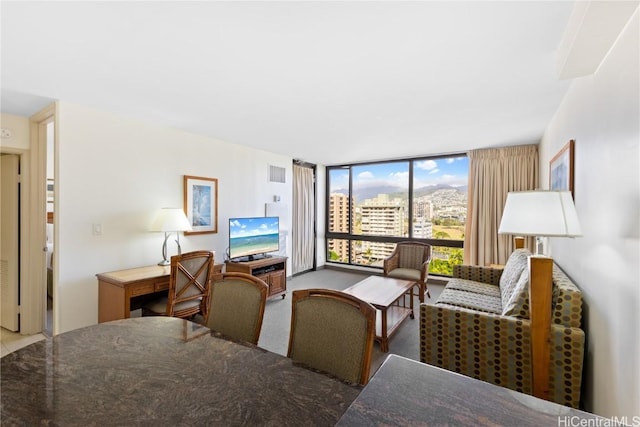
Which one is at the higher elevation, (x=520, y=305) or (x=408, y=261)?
(x=520, y=305)

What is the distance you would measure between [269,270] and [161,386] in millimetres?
3318

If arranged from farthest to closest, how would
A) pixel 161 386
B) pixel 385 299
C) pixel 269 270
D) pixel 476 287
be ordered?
pixel 269 270 < pixel 476 287 < pixel 385 299 < pixel 161 386

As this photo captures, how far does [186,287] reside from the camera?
277 cm

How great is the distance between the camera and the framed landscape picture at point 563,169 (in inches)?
92.0

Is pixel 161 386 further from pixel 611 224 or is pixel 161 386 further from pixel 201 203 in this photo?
pixel 201 203

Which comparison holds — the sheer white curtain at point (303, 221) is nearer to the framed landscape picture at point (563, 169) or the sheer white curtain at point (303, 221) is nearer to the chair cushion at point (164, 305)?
the chair cushion at point (164, 305)

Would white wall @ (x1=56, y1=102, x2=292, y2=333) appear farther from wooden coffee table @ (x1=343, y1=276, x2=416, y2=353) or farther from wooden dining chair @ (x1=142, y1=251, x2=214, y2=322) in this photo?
wooden coffee table @ (x1=343, y1=276, x2=416, y2=353)

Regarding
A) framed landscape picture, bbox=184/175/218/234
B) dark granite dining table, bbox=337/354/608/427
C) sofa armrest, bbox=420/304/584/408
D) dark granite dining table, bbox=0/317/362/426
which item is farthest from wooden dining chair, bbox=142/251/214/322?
dark granite dining table, bbox=337/354/608/427

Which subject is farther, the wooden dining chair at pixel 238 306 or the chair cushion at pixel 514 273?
the chair cushion at pixel 514 273

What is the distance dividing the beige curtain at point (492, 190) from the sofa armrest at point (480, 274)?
1.05 m

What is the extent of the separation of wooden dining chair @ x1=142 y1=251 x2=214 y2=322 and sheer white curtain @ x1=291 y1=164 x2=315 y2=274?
2.76m

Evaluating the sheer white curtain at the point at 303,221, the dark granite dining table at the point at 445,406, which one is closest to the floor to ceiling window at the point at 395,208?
the sheer white curtain at the point at 303,221

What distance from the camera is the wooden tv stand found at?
153 inches

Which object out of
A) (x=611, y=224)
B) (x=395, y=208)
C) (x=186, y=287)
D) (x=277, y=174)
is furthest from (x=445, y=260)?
(x=186, y=287)
